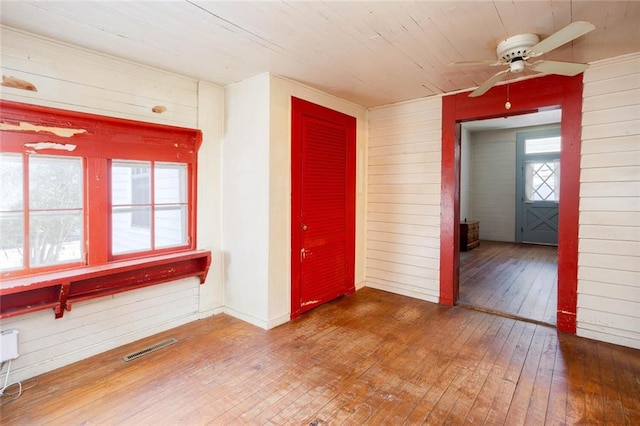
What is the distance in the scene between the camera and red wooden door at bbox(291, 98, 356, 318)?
3402 mm

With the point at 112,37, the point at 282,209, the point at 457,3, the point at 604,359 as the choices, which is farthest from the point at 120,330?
the point at 604,359

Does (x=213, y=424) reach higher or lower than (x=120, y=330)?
lower

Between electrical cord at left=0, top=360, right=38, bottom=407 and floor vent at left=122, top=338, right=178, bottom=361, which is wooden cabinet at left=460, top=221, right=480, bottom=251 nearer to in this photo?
floor vent at left=122, top=338, right=178, bottom=361

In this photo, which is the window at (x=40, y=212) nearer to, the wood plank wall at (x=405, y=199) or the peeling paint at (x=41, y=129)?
the peeling paint at (x=41, y=129)

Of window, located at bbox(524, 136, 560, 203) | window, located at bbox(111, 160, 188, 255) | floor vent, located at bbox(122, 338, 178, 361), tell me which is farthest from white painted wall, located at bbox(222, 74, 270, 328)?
window, located at bbox(524, 136, 560, 203)

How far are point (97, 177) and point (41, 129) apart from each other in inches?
19.0

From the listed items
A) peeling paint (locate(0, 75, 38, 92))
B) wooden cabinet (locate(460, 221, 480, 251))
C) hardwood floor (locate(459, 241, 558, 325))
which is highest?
peeling paint (locate(0, 75, 38, 92))

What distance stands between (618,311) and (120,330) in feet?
14.4

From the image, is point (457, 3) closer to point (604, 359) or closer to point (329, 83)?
point (329, 83)

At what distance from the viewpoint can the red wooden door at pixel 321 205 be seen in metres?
3.40

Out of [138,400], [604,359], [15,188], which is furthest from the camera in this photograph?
[604,359]

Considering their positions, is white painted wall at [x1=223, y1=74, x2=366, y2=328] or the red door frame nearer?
the red door frame

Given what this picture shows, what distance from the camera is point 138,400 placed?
2084mm

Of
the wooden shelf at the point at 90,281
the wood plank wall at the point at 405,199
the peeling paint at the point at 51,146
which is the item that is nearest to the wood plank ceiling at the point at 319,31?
the peeling paint at the point at 51,146
